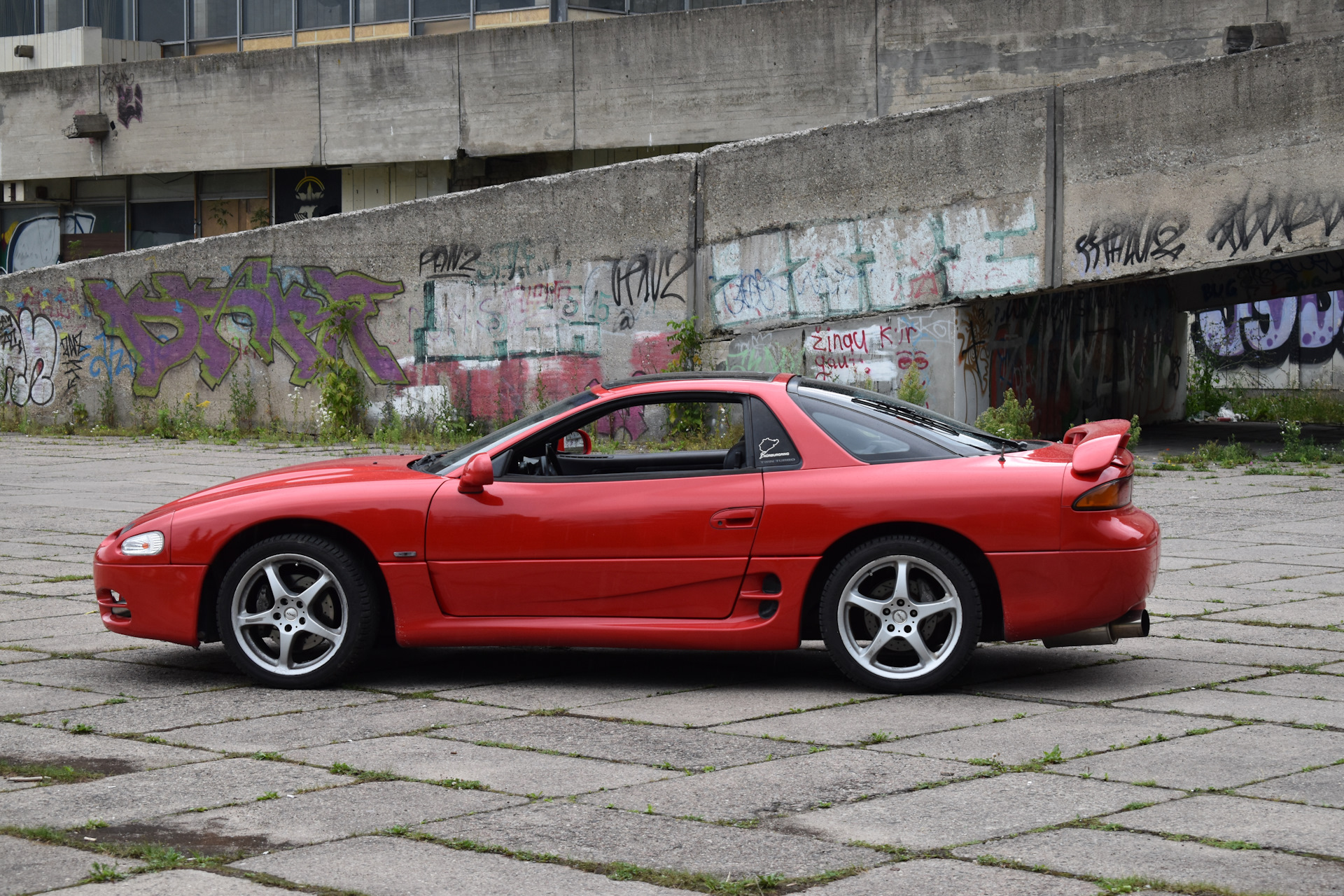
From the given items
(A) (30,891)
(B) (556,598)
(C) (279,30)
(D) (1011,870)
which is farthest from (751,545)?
(C) (279,30)

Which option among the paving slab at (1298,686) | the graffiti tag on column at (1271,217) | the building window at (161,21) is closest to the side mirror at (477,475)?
the paving slab at (1298,686)

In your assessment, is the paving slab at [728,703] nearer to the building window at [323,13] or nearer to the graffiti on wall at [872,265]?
the graffiti on wall at [872,265]

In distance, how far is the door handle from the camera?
6.28m

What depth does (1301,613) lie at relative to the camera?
311 inches

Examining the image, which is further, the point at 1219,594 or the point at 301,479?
the point at 1219,594

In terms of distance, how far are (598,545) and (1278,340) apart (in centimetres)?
2338

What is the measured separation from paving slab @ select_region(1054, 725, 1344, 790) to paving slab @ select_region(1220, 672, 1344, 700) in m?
0.64

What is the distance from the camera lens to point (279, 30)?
3025 cm

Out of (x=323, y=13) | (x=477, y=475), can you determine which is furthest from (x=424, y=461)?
(x=323, y=13)

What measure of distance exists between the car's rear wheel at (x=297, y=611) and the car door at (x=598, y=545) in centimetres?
36

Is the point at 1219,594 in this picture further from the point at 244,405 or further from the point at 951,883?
the point at 244,405

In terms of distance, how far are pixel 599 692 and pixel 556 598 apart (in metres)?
0.42

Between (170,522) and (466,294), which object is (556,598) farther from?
(466,294)

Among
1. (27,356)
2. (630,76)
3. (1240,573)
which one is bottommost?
(1240,573)
